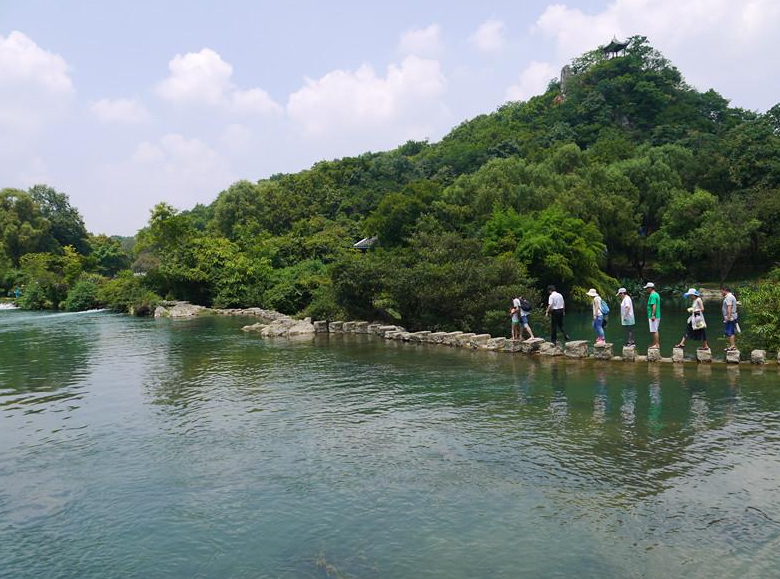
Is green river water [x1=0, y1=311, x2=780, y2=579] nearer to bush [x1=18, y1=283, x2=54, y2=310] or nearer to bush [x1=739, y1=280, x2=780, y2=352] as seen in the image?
bush [x1=739, y1=280, x2=780, y2=352]

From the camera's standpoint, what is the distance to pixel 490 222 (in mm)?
30906

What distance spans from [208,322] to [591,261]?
21191mm

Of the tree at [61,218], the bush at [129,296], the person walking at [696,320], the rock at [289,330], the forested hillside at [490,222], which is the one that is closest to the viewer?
the person walking at [696,320]

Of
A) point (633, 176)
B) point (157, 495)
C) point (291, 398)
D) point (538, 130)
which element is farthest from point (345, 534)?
point (538, 130)

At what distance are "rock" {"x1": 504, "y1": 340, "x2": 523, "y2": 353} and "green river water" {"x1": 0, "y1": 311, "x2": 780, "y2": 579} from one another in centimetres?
217

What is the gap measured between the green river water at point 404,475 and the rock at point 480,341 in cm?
328

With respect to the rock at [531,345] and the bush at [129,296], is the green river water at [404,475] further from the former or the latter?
the bush at [129,296]

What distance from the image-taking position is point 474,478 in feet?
26.0

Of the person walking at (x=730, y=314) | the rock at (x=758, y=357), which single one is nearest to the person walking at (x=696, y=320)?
the person walking at (x=730, y=314)

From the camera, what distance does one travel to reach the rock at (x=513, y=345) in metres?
17.2

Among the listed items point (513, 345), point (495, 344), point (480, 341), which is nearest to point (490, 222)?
point (480, 341)

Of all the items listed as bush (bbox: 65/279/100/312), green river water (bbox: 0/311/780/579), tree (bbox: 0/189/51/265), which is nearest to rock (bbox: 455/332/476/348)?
green river water (bbox: 0/311/780/579)

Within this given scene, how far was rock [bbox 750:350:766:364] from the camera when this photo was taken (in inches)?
525

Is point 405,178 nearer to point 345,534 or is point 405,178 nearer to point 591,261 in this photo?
point 591,261
